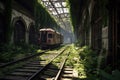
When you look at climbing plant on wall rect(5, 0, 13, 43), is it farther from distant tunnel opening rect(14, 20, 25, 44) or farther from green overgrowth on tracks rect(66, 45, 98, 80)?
green overgrowth on tracks rect(66, 45, 98, 80)

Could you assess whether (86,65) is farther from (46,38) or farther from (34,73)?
(46,38)

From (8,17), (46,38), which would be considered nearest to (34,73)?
(8,17)

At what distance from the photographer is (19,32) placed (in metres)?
20.1

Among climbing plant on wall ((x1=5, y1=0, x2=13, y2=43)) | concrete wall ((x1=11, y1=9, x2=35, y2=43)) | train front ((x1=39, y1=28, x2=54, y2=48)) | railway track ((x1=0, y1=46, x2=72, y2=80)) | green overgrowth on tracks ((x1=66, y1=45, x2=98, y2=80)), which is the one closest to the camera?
railway track ((x1=0, y1=46, x2=72, y2=80))

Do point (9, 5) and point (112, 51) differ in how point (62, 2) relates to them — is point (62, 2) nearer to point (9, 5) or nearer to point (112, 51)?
point (9, 5)

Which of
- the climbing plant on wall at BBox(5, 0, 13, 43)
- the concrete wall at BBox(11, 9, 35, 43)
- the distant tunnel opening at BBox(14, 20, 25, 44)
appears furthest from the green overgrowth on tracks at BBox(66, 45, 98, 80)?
the distant tunnel opening at BBox(14, 20, 25, 44)

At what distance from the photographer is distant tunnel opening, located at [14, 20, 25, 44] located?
18.9 meters

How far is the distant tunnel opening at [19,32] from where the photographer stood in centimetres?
1891

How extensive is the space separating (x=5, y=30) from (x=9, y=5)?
2.36m

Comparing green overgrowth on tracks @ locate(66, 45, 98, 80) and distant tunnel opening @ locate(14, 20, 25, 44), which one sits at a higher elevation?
distant tunnel opening @ locate(14, 20, 25, 44)

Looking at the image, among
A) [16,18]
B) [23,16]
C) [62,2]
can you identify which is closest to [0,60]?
[16,18]

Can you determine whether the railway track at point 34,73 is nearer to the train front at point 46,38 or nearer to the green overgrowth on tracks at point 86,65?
the green overgrowth on tracks at point 86,65

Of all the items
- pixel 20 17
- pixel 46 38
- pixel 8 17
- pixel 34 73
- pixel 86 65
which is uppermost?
pixel 20 17

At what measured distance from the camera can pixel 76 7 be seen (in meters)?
20.6
